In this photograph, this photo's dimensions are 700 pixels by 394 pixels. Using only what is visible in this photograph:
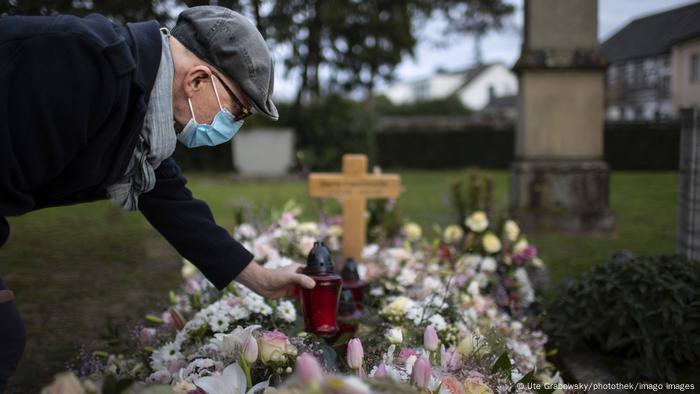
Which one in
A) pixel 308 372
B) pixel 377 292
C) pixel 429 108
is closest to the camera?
pixel 308 372

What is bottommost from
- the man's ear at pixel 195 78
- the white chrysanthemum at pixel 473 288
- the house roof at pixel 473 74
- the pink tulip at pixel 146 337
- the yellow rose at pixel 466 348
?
the white chrysanthemum at pixel 473 288

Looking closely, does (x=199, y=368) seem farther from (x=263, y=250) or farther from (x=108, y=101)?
(x=263, y=250)

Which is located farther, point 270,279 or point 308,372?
point 270,279

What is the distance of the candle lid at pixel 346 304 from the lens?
259 centimetres

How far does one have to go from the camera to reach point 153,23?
1604mm

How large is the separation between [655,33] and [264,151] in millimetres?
10390

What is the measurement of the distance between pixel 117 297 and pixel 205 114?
296 cm

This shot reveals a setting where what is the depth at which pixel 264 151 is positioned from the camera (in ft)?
49.0

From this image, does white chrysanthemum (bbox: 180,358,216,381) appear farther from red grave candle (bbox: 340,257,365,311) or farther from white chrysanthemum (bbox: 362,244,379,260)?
white chrysanthemum (bbox: 362,244,379,260)

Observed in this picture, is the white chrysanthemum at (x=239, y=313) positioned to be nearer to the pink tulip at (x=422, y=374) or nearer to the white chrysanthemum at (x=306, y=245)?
the white chrysanthemum at (x=306, y=245)

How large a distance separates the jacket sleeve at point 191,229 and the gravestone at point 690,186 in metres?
2.47

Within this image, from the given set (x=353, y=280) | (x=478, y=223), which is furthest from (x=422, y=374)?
(x=478, y=223)

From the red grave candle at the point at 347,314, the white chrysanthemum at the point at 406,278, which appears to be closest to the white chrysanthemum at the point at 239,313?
the red grave candle at the point at 347,314

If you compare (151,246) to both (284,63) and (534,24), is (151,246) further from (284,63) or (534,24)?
(284,63)
